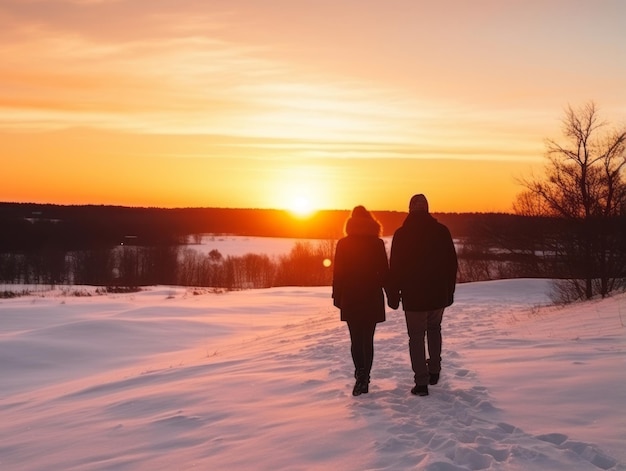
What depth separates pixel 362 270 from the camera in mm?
6078

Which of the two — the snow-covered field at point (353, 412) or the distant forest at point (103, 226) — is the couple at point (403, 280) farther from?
the distant forest at point (103, 226)

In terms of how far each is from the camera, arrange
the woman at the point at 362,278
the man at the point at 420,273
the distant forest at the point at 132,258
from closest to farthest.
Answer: the man at the point at 420,273
the woman at the point at 362,278
the distant forest at the point at 132,258

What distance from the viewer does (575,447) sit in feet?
13.5

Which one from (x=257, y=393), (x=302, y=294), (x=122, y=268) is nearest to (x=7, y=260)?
(x=122, y=268)

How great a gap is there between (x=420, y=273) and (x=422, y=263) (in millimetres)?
112

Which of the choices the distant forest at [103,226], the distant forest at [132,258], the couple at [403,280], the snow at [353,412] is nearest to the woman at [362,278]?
the couple at [403,280]

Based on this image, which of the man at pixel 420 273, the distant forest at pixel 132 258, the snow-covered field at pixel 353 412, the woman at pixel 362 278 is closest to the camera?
the snow-covered field at pixel 353 412

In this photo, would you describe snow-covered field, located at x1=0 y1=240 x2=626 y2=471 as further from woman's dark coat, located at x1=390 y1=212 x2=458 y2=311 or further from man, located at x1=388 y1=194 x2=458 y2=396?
woman's dark coat, located at x1=390 y1=212 x2=458 y2=311

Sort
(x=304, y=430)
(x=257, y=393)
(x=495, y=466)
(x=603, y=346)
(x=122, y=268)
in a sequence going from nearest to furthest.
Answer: (x=495, y=466), (x=304, y=430), (x=257, y=393), (x=603, y=346), (x=122, y=268)

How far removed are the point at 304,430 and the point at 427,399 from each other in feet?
4.85

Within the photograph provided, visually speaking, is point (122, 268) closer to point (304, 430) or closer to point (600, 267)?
point (600, 267)

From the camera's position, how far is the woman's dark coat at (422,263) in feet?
19.3

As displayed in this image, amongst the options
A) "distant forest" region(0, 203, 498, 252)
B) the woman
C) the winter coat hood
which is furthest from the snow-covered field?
"distant forest" region(0, 203, 498, 252)

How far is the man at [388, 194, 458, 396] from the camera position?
5.88 m
